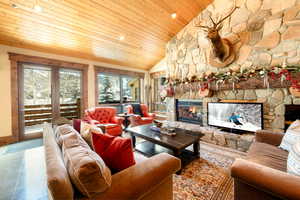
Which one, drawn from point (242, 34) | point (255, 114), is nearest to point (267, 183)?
point (255, 114)

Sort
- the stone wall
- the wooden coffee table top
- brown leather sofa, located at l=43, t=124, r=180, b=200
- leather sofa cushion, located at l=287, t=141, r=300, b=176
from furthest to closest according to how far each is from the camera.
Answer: the stone wall
the wooden coffee table top
leather sofa cushion, located at l=287, t=141, r=300, b=176
brown leather sofa, located at l=43, t=124, r=180, b=200

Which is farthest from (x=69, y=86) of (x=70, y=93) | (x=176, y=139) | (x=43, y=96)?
(x=176, y=139)

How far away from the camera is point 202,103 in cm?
371

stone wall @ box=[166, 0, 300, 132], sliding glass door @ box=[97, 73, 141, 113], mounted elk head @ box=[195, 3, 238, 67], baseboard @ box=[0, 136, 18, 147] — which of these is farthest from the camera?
sliding glass door @ box=[97, 73, 141, 113]

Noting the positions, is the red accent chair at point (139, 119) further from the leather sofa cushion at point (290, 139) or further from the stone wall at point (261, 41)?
the leather sofa cushion at point (290, 139)

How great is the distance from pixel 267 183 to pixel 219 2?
4076 mm

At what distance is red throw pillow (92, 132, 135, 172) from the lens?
3.53ft

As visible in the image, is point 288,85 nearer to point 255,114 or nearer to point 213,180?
point 255,114

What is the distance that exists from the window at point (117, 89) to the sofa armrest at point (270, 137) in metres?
4.82

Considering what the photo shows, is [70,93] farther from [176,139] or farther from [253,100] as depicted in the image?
[253,100]

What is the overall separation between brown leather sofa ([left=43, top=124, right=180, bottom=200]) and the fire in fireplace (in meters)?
2.89

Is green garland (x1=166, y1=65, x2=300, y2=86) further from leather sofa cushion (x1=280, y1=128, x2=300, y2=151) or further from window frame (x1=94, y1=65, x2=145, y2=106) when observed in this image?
window frame (x1=94, y1=65, x2=145, y2=106)

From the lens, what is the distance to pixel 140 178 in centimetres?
97

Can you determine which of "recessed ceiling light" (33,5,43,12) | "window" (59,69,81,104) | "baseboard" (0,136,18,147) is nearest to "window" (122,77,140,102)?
"window" (59,69,81,104)
